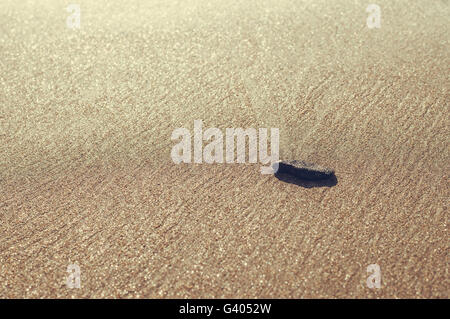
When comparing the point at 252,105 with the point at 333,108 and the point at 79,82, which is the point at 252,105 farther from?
the point at 79,82

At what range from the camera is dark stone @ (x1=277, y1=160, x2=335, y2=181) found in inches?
136

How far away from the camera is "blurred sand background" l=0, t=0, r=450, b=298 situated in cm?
279

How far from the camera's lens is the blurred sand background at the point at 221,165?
279cm

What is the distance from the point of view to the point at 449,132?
3947 mm

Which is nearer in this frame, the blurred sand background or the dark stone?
the blurred sand background

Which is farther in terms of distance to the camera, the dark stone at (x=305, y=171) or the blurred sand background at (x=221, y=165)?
the dark stone at (x=305, y=171)

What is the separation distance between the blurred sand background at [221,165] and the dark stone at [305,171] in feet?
0.37

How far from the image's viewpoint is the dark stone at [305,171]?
11.3ft

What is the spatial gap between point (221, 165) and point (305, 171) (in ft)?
1.97

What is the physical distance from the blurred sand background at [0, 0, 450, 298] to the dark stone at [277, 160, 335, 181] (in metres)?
0.11

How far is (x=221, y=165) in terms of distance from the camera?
3.65 metres

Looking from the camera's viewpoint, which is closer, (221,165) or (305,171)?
(305,171)

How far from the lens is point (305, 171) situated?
3.46 metres

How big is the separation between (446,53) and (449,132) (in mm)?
1270
